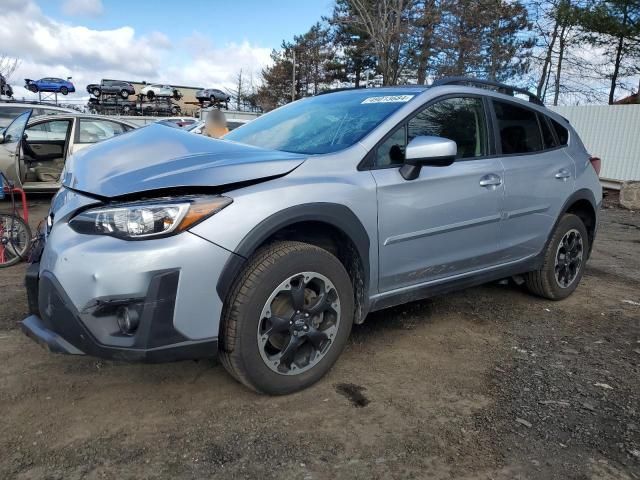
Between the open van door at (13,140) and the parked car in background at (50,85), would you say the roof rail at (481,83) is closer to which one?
the open van door at (13,140)

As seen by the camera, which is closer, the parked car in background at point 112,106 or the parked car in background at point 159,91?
the parked car in background at point 112,106

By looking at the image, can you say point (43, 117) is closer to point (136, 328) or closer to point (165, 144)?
point (165, 144)

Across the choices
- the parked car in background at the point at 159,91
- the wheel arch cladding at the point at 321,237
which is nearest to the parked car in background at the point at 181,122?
the wheel arch cladding at the point at 321,237

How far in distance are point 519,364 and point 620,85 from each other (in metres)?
25.1

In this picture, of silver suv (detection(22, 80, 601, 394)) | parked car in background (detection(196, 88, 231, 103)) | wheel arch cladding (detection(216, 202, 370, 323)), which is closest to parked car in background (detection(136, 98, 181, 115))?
parked car in background (detection(196, 88, 231, 103))

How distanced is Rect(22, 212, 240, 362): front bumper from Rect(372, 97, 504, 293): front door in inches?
43.2

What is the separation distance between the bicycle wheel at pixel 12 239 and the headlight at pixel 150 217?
12.6 feet

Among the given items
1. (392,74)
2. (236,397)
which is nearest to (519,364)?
(236,397)

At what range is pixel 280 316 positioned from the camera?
8.83ft

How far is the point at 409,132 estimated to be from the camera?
3.31m

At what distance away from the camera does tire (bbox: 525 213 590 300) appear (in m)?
4.41

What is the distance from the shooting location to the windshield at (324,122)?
323cm

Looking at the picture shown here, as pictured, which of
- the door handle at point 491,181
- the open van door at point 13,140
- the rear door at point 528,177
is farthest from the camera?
the open van door at point 13,140

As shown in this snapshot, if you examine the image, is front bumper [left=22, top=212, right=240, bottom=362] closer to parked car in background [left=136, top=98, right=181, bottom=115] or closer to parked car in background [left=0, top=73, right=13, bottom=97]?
parked car in background [left=0, top=73, right=13, bottom=97]
